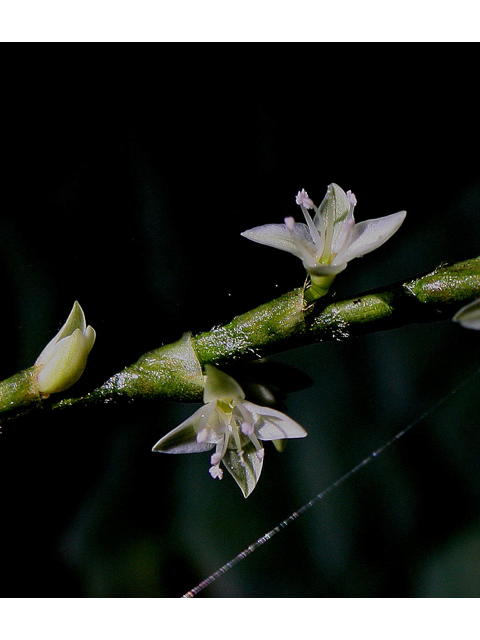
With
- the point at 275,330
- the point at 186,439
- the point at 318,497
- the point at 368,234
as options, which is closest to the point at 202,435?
the point at 186,439

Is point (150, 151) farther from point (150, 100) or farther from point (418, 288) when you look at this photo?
point (418, 288)

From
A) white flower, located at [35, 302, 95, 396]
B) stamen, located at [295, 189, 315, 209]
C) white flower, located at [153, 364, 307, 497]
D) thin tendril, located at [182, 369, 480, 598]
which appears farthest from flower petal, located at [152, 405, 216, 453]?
thin tendril, located at [182, 369, 480, 598]

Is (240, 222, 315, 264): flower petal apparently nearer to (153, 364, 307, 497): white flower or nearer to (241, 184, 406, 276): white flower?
(241, 184, 406, 276): white flower

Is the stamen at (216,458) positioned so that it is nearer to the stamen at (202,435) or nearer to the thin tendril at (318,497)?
the stamen at (202,435)

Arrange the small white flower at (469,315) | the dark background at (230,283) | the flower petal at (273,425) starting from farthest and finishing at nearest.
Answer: the dark background at (230,283) → the flower petal at (273,425) → the small white flower at (469,315)

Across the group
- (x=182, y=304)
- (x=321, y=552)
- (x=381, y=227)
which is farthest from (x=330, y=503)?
(x=381, y=227)

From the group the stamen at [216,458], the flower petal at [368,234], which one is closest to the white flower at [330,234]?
the flower petal at [368,234]
